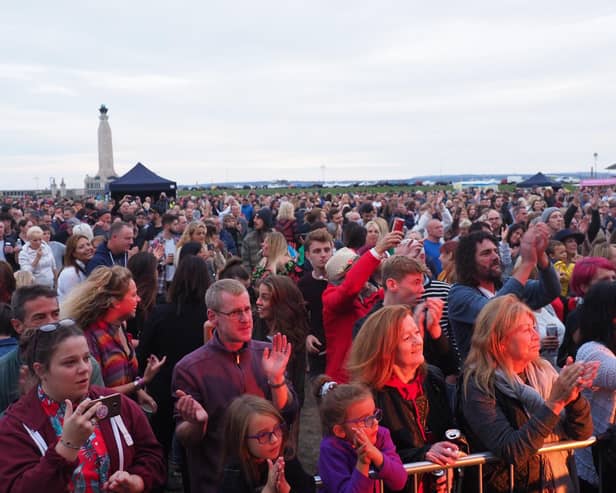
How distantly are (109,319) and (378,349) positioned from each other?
1966 mm

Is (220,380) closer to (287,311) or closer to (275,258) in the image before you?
(287,311)

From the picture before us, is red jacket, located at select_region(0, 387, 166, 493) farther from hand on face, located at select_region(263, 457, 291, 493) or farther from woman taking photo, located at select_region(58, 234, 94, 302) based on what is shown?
woman taking photo, located at select_region(58, 234, 94, 302)

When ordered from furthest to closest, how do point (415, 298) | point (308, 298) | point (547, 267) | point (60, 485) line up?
point (308, 298) < point (547, 267) < point (415, 298) < point (60, 485)

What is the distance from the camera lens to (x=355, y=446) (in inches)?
118

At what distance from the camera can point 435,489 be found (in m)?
3.38

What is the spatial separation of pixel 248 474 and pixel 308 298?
3219 millimetres

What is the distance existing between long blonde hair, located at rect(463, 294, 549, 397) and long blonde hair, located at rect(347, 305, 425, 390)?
406 mm

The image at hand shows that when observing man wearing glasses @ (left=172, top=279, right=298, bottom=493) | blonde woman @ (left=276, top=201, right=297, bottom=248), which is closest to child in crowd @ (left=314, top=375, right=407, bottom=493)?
man wearing glasses @ (left=172, top=279, right=298, bottom=493)

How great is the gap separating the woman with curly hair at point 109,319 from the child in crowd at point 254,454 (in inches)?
53.4

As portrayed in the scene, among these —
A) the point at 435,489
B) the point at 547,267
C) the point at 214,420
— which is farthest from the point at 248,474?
the point at 547,267

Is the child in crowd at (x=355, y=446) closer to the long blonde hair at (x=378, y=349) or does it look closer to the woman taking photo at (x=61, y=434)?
the long blonde hair at (x=378, y=349)

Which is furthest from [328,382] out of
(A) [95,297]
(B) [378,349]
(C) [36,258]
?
(C) [36,258]

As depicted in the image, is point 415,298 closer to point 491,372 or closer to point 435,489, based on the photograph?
point 491,372

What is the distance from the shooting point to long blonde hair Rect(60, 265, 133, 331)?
4.33 meters
